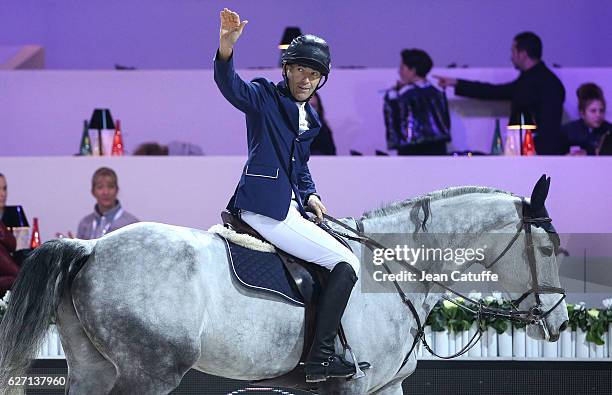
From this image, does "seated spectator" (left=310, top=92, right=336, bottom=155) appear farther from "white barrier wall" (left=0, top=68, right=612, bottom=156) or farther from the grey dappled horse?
the grey dappled horse

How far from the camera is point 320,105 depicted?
25.1 feet

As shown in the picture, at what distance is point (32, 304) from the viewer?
395cm

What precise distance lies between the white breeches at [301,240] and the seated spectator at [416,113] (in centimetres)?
329

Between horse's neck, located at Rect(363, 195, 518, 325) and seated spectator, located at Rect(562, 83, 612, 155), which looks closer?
horse's neck, located at Rect(363, 195, 518, 325)

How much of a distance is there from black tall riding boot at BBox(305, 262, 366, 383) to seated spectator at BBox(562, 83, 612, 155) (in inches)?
149

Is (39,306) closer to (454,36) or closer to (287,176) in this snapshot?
(287,176)

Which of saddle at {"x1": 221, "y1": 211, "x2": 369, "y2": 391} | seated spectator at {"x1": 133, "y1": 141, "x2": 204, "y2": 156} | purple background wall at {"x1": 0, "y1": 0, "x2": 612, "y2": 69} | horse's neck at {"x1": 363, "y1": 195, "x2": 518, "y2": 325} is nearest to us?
saddle at {"x1": 221, "y1": 211, "x2": 369, "y2": 391}

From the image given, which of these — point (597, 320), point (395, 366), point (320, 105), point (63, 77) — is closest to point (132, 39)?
point (63, 77)

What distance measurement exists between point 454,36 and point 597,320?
12.7ft

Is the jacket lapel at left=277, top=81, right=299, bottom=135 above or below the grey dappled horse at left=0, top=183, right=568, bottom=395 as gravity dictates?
above

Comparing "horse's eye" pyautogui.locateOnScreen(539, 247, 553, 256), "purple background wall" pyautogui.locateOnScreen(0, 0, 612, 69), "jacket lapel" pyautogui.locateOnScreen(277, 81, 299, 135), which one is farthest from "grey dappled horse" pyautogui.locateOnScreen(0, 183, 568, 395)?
"purple background wall" pyautogui.locateOnScreen(0, 0, 612, 69)

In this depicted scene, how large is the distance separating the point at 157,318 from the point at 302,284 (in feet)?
1.95

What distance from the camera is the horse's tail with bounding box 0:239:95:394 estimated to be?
3.94 metres

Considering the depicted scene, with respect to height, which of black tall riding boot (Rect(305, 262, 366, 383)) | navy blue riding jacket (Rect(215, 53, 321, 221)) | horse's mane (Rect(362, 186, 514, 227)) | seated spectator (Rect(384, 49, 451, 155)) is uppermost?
seated spectator (Rect(384, 49, 451, 155))
